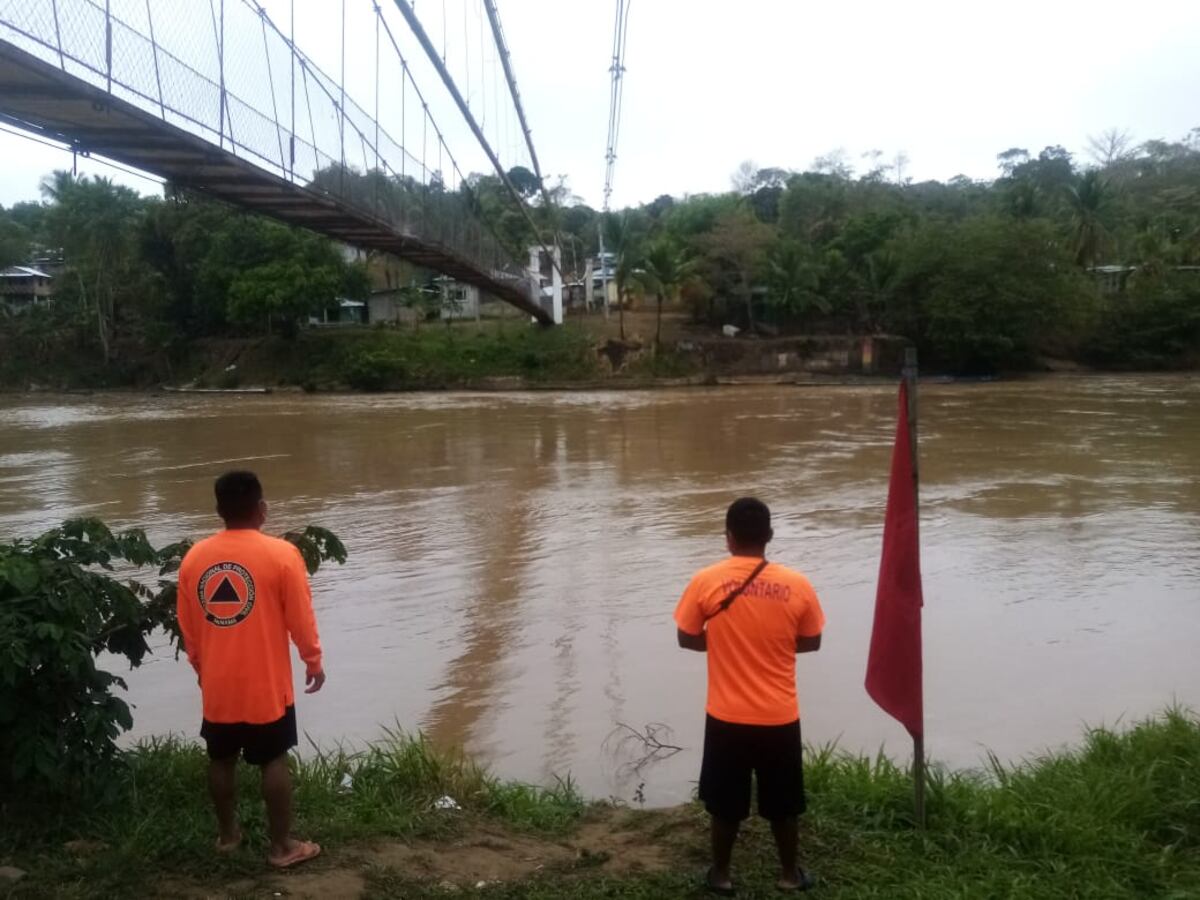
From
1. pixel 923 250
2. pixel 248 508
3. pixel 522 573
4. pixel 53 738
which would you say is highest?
pixel 923 250

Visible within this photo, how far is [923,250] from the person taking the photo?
1533 inches

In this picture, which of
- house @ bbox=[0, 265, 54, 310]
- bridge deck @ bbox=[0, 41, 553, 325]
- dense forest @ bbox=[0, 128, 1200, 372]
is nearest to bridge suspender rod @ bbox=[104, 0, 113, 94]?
A: bridge deck @ bbox=[0, 41, 553, 325]

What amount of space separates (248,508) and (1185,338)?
4354 cm

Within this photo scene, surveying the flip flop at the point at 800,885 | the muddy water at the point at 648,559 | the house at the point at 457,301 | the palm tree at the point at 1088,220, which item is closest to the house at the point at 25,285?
the house at the point at 457,301

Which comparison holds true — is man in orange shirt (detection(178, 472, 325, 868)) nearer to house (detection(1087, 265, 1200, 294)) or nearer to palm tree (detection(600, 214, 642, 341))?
palm tree (detection(600, 214, 642, 341))

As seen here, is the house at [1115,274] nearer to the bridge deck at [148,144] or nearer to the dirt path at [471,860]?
the bridge deck at [148,144]

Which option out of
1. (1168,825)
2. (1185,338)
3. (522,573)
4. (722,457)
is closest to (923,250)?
(1185,338)

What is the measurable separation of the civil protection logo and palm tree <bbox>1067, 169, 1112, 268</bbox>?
45425 mm

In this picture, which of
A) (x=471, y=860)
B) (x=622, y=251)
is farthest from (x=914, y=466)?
(x=622, y=251)

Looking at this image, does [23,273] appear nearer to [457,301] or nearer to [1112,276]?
[457,301]

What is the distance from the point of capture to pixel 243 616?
2820 millimetres

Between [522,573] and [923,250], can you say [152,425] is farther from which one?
[923,250]

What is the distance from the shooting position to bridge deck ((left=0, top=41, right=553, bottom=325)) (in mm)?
6426

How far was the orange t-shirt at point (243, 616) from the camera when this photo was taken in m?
2.82
